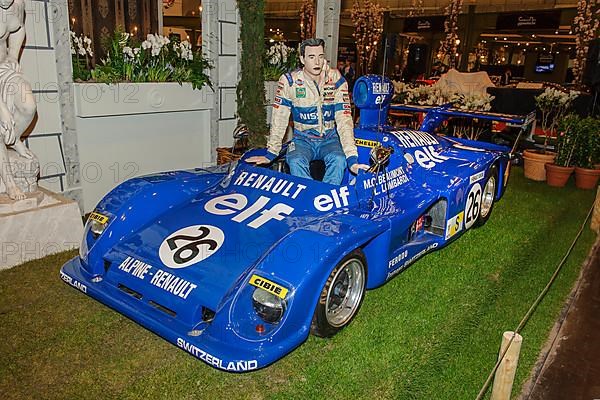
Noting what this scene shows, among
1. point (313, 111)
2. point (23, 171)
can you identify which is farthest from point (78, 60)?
point (313, 111)

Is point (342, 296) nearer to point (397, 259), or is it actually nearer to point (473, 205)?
point (397, 259)

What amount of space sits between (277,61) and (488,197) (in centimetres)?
369

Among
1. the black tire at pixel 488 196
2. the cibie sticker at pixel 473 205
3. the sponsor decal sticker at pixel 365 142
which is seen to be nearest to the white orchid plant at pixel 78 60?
the sponsor decal sticker at pixel 365 142

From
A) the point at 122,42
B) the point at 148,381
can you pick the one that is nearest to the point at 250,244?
the point at 148,381

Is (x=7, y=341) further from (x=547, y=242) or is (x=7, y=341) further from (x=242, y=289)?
(x=547, y=242)

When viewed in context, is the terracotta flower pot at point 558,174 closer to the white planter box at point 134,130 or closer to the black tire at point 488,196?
the black tire at point 488,196

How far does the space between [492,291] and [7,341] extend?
323 cm

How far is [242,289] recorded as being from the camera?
2604 mm

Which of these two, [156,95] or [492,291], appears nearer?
[492,291]

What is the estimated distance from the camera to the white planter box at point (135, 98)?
4.95 metres

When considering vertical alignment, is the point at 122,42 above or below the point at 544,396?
above

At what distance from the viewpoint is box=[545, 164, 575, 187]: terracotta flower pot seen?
21.7 feet

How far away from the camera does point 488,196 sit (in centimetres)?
499

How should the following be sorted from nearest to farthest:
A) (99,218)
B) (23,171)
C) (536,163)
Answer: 1. (99,218)
2. (23,171)
3. (536,163)
